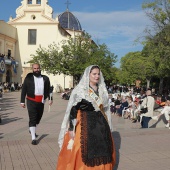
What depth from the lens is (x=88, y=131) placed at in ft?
14.6

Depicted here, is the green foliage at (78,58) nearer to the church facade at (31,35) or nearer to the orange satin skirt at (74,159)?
the church facade at (31,35)

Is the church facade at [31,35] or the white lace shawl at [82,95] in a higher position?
the church facade at [31,35]

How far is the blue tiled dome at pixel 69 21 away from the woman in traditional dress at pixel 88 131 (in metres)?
60.2

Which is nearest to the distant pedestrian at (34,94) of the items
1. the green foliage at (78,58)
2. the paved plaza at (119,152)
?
the paved plaza at (119,152)

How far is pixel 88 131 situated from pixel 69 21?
62215 mm

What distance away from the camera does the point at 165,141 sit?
7262 mm

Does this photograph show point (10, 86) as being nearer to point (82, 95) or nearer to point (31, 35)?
point (31, 35)

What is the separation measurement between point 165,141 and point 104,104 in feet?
10.2

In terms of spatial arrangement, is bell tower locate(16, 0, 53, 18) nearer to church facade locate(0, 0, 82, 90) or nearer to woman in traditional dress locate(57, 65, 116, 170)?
church facade locate(0, 0, 82, 90)

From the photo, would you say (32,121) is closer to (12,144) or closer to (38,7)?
(12,144)

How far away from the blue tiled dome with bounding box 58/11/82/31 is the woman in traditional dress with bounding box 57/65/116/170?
60196 millimetres

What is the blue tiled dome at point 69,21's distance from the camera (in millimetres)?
64162

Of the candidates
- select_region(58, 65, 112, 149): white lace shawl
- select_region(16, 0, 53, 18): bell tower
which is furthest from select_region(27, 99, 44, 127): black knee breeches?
select_region(16, 0, 53, 18): bell tower

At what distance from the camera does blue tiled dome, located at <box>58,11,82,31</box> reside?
64162 mm
